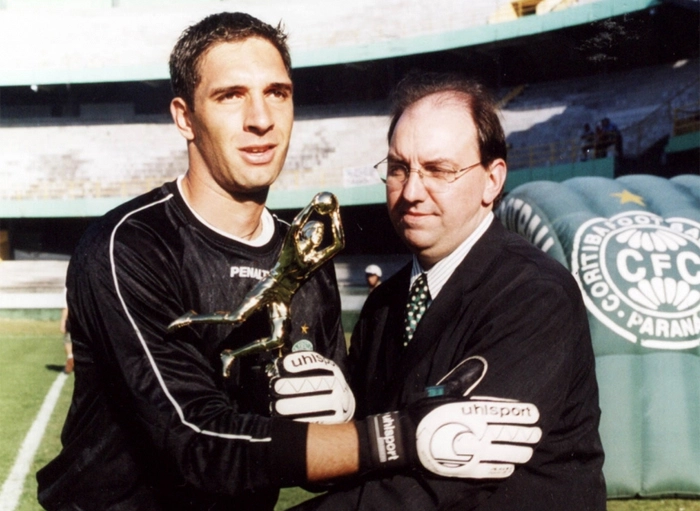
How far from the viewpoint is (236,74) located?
259 centimetres

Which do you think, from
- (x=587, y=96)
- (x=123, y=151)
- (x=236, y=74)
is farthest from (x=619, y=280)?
(x=123, y=151)

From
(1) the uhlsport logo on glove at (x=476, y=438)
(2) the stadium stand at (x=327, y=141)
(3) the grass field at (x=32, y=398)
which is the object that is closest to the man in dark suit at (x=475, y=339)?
(1) the uhlsport logo on glove at (x=476, y=438)

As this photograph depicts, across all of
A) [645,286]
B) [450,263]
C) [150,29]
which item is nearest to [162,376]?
[450,263]

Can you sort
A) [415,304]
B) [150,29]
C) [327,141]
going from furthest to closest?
1. [150,29]
2. [327,141]
3. [415,304]

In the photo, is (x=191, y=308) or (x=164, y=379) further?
(x=191, y=308)

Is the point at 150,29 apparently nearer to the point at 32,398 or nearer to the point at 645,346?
the point at 32,398

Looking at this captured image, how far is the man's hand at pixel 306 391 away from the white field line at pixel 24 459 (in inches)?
191

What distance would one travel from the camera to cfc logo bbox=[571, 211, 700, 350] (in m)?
5.99

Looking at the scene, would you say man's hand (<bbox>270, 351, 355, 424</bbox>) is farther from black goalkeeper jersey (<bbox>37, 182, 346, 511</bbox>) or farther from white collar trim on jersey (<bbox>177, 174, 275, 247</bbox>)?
white collar trim on jersey (<bbox>177, 174, 275, 247</bbox>)

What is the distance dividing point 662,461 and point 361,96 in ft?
71.5

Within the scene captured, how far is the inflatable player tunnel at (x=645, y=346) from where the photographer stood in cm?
602

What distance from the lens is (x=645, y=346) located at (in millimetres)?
6066

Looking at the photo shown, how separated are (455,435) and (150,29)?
92.2ft

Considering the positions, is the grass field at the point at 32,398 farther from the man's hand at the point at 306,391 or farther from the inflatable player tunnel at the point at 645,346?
the man's hand at the point at 306,391
